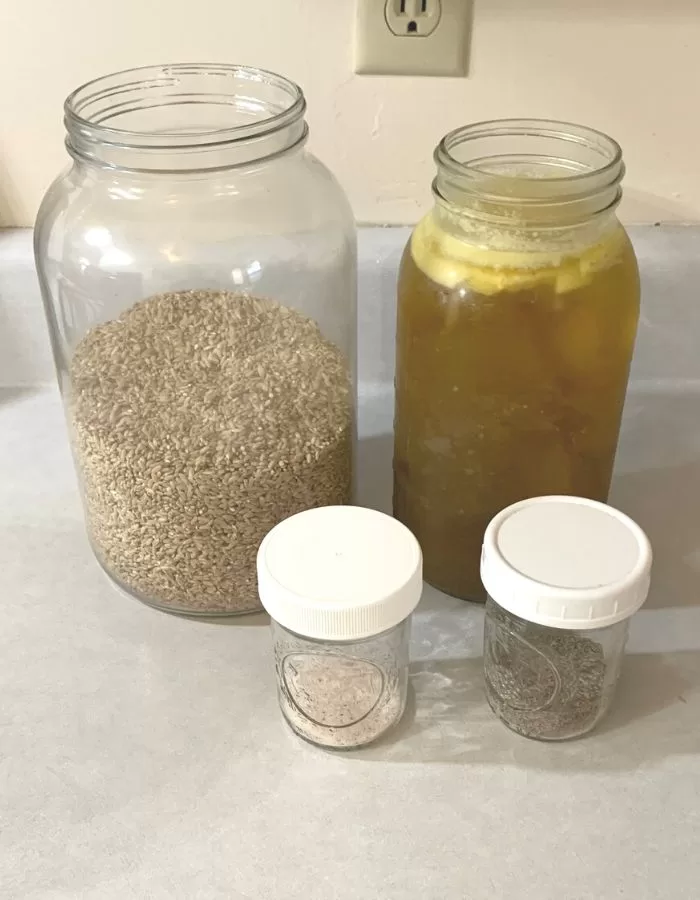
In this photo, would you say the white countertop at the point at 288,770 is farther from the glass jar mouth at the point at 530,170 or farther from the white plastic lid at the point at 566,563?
the glass jar mouth at the point at 530,170

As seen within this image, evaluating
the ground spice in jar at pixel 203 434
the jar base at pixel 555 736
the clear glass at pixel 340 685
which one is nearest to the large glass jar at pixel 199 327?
the ground spice in jar at pixel 203 434

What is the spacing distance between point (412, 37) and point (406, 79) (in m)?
0.04

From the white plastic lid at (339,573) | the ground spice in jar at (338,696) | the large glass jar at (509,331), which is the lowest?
the ground spice in jar at (338,696)

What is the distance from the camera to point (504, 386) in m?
0.64

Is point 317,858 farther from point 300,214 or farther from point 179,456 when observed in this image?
point 300,214

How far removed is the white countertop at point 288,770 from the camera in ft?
1.77

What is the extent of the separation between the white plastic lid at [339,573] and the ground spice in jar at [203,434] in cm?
6

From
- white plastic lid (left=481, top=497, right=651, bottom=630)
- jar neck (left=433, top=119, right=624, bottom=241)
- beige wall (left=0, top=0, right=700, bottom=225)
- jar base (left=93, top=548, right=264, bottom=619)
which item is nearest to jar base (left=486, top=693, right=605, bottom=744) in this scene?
white plastic lid (left=481, top=497, right=651, bottom=630)

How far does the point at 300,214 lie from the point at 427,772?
40cm

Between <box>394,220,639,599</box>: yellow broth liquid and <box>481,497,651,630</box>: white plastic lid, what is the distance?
6 centimetres

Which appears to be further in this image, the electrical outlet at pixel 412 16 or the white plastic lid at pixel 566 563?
the electrical outlet at pixel 412 16

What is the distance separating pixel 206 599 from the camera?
71 centimetres

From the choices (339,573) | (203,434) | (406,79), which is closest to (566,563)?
(339,573)

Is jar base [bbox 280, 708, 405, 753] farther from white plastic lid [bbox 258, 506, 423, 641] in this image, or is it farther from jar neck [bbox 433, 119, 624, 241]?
jar neck [bbox 433, 119, 624, 241]
